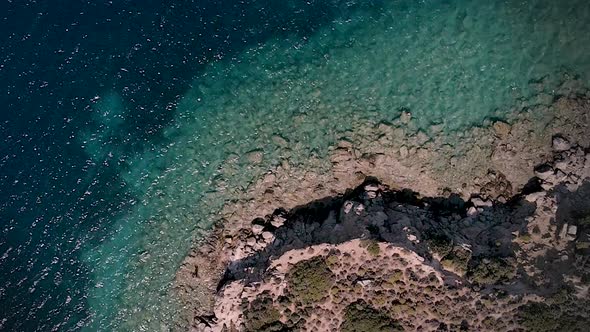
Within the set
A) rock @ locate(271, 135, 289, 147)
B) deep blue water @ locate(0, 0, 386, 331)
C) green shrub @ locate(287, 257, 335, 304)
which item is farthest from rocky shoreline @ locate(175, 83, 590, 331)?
deep blue water @ locate(0, 0, 386, 331)

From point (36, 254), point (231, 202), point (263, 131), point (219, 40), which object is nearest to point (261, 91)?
point (263, 131)

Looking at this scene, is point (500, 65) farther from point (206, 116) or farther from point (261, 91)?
point (206, 116)

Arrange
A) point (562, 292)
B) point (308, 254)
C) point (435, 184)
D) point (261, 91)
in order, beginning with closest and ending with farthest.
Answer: point (562, 292) → point (308, 254) → point (435, 184) → point (261, 91)

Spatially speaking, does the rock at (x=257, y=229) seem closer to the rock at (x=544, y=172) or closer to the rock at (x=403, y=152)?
the rock at (x=403, y=152)

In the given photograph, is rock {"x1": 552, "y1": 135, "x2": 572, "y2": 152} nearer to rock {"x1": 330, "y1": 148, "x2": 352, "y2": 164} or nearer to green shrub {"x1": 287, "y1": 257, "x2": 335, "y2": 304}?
rock {"x1": 330, "y1": 148, "x2": 352, "y2": 164}

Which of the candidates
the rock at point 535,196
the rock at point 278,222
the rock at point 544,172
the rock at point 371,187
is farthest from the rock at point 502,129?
the rock at point 278,222

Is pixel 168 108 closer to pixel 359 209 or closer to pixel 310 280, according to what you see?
pixel 359 209
